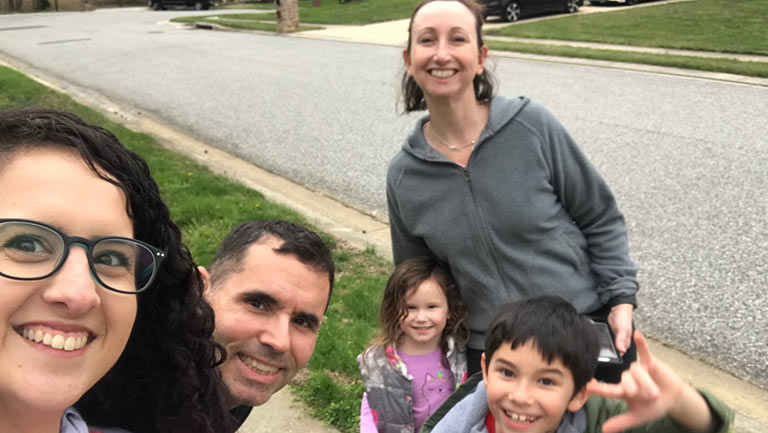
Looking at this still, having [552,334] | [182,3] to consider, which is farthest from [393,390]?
[182,3]

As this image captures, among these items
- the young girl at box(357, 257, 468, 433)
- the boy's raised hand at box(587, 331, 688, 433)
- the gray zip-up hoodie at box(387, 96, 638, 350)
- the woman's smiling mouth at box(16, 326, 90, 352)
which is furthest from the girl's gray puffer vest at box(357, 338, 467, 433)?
the woman's smiling mouth at box(16, 326, 90, 352)

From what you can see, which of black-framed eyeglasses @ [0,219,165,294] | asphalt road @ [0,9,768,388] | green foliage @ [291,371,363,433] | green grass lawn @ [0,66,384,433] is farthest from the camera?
asphalt road @ [0,9,768,388]

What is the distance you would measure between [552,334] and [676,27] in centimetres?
1654

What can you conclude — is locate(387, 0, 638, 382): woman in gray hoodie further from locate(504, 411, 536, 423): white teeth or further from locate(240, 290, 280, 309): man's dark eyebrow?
locate(240, 290, 280, 309): man's dark eyebrow

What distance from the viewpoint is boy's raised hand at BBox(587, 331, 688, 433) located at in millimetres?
1533

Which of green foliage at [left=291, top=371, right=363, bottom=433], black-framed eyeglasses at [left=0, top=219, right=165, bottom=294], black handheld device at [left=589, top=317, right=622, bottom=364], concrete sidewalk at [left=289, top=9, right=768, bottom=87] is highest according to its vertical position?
black-framed eyeglasses at [left=0, top=219, right=165, bottom=294]

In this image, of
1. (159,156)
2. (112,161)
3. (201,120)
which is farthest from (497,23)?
(112,161)

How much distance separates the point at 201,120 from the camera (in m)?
9.70

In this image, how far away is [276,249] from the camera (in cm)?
205

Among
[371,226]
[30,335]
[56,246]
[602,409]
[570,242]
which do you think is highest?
[56,246]

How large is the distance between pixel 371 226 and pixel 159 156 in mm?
2879

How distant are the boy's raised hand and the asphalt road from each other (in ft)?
7.29

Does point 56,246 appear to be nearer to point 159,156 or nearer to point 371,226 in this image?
point 371,226

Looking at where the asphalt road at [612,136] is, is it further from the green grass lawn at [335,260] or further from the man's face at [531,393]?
the man's face at [531,393]
